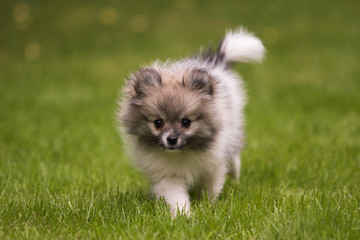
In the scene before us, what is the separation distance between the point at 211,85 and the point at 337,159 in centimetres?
195

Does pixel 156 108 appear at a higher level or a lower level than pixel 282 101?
higher

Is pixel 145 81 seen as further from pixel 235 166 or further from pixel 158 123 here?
pixel 235 166

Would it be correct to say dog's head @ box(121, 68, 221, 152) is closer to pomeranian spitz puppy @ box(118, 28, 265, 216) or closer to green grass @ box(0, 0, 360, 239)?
pomeranian spitz puppy @ box(118, 28, 265, 216)

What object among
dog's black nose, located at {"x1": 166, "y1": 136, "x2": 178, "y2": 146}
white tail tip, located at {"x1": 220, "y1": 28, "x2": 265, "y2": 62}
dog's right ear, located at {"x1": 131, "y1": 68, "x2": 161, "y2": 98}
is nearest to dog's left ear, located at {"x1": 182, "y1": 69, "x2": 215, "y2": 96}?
dog's right ear, located at {"x1": 131, "y1": 68, "x2": 161, "y2": 98}

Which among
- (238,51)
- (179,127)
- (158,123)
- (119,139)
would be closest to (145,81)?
(158,123)

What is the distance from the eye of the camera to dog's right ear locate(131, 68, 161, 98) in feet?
11.6

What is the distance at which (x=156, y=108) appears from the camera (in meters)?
3.38

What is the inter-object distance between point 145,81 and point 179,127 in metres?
0.48

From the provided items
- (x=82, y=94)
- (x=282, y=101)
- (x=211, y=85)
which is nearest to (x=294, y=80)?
(x=282, y=101)

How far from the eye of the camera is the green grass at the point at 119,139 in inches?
121

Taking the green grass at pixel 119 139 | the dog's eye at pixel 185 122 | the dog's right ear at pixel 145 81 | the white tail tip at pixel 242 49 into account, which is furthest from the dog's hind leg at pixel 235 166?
the dog's right ear at pixel 145 81

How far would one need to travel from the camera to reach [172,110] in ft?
10.9

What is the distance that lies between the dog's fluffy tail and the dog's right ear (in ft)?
3.27

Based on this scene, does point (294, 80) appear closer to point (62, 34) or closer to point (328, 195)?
point (328, 195)
